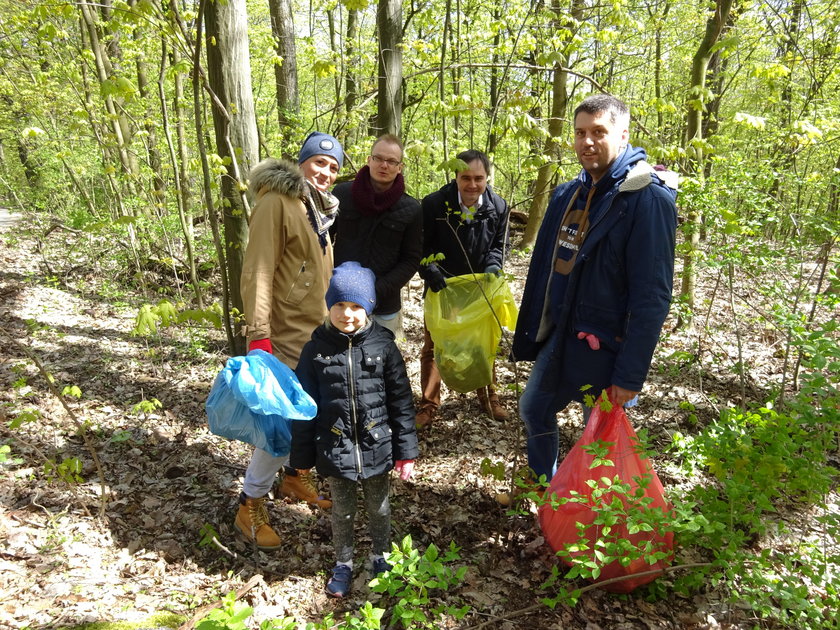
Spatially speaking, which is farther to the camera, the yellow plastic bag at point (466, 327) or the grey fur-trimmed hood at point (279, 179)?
the yellow plastic bag at point (466, 327)

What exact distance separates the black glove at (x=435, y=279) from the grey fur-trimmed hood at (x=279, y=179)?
1184mm

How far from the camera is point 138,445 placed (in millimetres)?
3436

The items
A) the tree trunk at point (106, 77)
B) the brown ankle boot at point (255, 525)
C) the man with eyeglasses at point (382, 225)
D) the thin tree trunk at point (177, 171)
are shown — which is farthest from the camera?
the tree trunk at point (106, 77)

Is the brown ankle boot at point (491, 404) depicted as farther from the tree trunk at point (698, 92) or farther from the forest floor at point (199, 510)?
the tree trunk at point (698, 92)

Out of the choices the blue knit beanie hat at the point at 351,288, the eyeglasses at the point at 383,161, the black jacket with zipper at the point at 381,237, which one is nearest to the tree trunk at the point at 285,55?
the black jacket with zipper at the point at 381,237

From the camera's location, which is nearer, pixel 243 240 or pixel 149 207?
pixel 243 240

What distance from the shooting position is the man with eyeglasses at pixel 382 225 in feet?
10.3

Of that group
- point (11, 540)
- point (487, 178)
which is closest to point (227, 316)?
point (11, 540)

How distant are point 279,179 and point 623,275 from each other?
1793 millimetres

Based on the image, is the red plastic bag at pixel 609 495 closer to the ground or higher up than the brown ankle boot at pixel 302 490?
higher up

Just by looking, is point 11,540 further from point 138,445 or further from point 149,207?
point 149,207

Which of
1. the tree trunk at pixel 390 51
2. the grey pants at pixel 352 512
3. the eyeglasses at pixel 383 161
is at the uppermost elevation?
the tree trunk at pixel 390 51

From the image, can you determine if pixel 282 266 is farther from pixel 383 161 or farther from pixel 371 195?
pixel 383 161

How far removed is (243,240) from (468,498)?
249 centimetres
